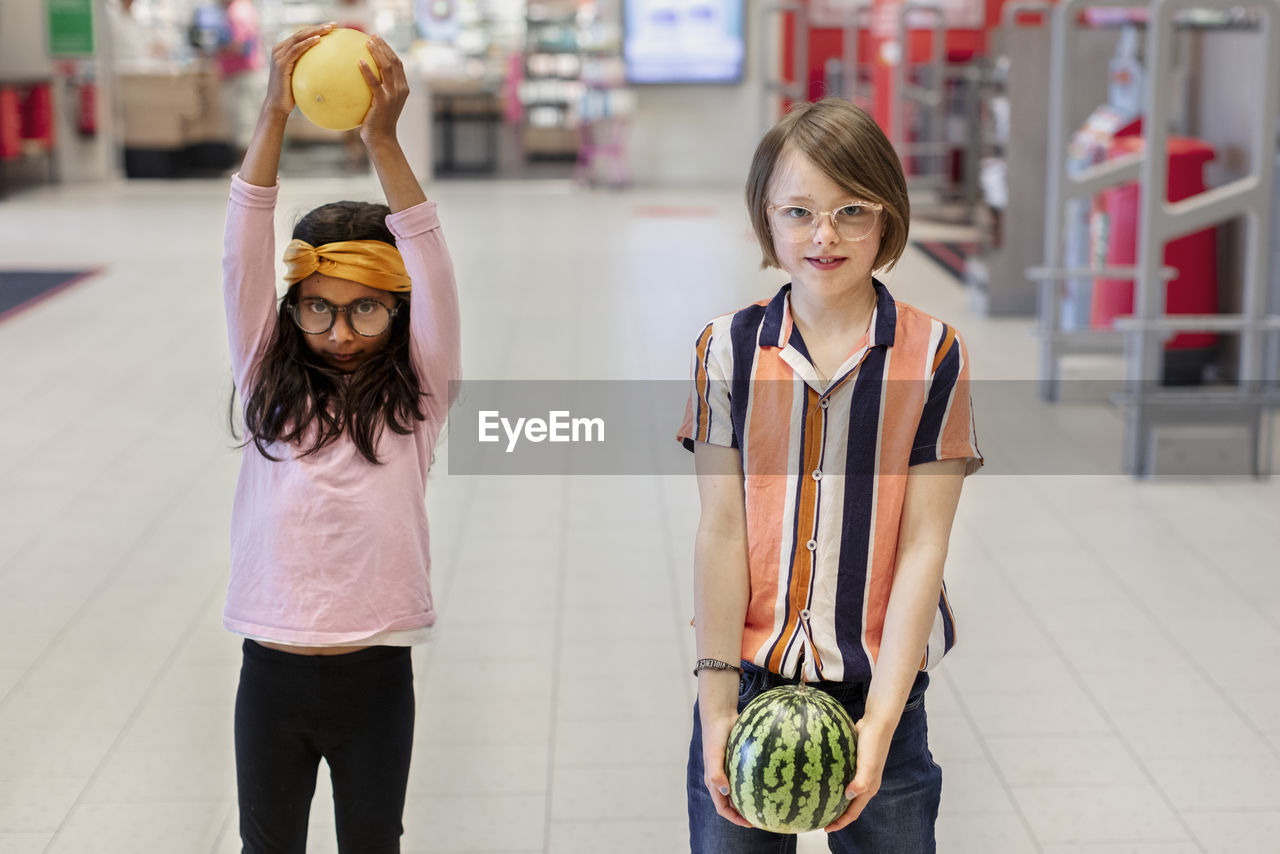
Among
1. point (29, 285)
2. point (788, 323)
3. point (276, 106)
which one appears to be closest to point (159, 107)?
point (29, 285)

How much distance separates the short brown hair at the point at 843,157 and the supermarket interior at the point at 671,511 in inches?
14.6

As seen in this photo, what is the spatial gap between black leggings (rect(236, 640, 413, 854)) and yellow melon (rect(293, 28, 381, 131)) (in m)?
0.67

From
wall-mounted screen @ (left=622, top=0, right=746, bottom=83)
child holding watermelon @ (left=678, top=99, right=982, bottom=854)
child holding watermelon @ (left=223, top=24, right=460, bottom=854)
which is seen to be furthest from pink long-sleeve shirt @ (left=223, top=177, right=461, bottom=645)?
wall-mounted screen @ (left=622, top=0, right=746, bottom=83)

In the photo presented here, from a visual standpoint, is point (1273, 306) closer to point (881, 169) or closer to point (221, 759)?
point (221, 759)

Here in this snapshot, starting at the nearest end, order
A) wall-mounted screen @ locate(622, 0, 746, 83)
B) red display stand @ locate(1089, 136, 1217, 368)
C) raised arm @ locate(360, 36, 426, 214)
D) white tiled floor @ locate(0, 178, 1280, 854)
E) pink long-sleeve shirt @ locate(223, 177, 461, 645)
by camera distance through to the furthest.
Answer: raised arm @ locate(360, 36, 426, 214), pink long-sleeve shirt @ locate(223, 177, 461, 645), white tiled floor @ locate(0, 178, 1280, 854), red display stand @ locate(1089, 136, 1217, 368), wall-mounted screen @ locate(622, 0, 746, 83)

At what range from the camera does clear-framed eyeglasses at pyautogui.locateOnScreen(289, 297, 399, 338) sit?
1.87 meters

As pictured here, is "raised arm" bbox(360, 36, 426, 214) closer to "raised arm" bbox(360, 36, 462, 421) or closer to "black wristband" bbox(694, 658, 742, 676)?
"raised arm" bbox(360, 36, 462, 421)

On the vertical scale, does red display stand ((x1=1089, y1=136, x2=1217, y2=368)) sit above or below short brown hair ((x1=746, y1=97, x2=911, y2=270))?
below

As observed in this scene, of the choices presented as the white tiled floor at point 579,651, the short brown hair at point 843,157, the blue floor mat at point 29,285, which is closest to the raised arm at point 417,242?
the white tiled floor at point 579,651

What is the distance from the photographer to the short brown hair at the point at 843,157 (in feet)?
4.80

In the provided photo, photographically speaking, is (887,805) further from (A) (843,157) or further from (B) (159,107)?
(B) (159,107)

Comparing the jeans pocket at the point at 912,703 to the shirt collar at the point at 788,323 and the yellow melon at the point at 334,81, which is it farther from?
the yellow melon at the point at 334,81

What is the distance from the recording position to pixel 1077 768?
2932mm

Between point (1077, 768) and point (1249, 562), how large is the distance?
4.92 ft
